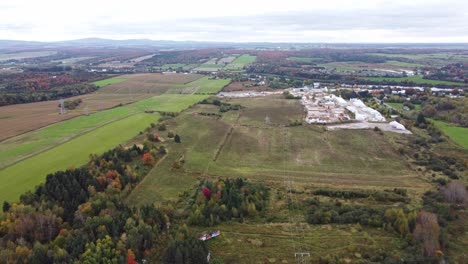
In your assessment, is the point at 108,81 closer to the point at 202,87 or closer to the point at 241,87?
the point at 202,87

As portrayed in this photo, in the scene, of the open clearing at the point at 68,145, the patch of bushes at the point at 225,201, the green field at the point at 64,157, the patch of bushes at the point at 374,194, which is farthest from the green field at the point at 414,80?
the patch of bushes at the point at 225,201

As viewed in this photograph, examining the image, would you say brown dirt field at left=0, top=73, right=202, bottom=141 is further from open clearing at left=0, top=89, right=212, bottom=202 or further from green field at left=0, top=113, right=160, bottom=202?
green field at left=0, top=113, right=160, bottom=202

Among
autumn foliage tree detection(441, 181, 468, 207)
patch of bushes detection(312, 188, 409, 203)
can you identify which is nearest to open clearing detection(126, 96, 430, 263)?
patch of bushes detection(312, 188, 409, 203)

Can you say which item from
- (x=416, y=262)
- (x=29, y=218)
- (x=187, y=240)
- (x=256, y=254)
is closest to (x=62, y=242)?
(x=29, y=218)

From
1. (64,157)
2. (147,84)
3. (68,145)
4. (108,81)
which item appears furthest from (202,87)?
(64,157)

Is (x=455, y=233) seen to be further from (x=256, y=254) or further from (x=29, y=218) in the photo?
(x=29, y=218)

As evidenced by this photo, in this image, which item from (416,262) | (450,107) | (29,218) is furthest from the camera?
(450,107)
